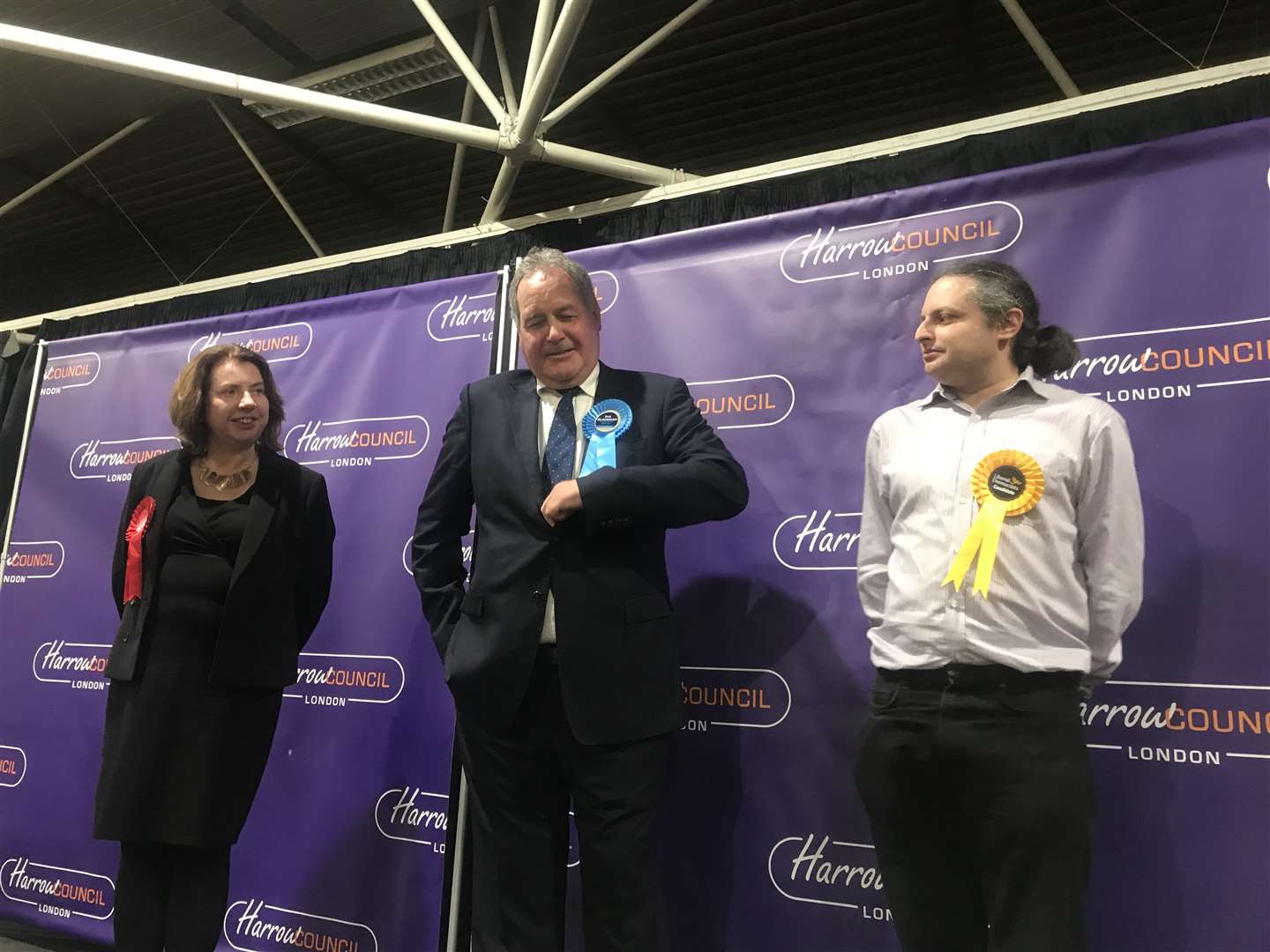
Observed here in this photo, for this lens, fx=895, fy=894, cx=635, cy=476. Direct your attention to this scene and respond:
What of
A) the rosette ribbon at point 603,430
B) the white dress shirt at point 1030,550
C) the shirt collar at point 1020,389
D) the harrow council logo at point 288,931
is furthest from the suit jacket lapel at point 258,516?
the shirt collar at point 1020,389

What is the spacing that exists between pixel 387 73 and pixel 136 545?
8.82 feet

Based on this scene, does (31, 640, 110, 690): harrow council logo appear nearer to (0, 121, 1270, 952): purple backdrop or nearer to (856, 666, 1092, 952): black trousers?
(0, 121, 1270, 952): purple backdrop

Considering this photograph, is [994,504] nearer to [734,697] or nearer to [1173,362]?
[1173,362]

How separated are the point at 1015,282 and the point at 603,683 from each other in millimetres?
1034

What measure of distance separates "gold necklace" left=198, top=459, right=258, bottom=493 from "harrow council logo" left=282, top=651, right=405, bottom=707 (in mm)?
712

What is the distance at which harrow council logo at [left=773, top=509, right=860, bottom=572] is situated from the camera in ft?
6.62

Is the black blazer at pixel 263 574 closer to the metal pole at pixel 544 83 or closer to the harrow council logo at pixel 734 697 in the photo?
the harrow council logo at pixel 734 697

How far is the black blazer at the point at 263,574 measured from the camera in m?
1.85

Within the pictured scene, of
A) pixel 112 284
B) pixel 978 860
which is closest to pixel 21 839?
pixel 978 860

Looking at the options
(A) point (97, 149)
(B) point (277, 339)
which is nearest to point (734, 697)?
(B) point (277, 339)

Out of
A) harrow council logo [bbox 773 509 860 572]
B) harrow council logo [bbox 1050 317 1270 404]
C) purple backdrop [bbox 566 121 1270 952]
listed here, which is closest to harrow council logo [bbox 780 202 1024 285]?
purple backdrop [bbox 566 121 1270 952]

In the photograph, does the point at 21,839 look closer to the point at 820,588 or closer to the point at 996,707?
the point at 820,588

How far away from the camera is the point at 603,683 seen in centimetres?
152

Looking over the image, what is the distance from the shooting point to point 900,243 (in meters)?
2.11
